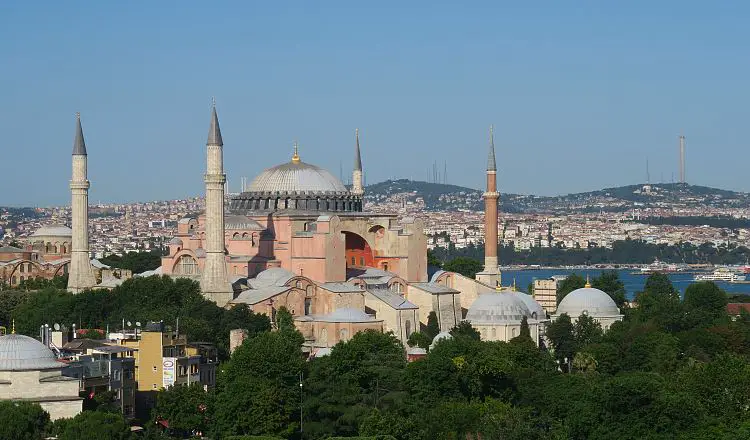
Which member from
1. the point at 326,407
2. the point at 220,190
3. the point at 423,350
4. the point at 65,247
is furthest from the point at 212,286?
the point at 65,247

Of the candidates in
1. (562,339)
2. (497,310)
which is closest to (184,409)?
(497,310)

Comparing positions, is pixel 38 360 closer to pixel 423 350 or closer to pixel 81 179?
pixel 423 350

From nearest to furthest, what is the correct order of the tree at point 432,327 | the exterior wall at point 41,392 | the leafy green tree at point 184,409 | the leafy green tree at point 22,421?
the leafy green tree at point 22,421 → the exterior wall at point 41,392 → the leafy green tree at point 184,409 → the tree at point 432,327

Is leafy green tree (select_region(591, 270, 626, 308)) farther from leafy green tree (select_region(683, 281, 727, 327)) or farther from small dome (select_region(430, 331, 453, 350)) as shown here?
small dome (select_region(430, 331, 453, 350))

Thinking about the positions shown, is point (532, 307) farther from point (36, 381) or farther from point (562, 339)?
point (36, 381)

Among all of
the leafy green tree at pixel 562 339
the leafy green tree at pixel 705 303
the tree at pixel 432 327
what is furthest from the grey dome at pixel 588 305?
the tree at pixel 432 327

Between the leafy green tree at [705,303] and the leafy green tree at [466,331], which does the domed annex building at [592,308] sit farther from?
the leafy green tree at [466,331]
